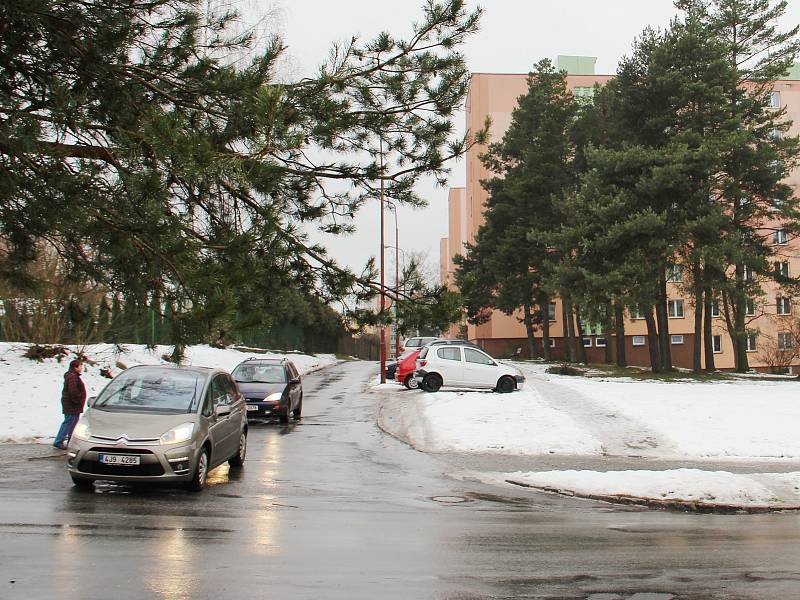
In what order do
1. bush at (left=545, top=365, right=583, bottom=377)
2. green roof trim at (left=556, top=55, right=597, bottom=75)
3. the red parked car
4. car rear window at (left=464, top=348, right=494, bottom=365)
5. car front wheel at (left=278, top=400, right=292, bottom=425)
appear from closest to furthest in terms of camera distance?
car front wheel at (left=278, top=400, right=292, bottom=425)
car rear window at (left=464, top=348, right=494, bottom=365)
the red parked car
bush at (left=545, top=365, right=583, bottom=377)
green roof trim at (left=556, top=55, right=597, bottom=75)

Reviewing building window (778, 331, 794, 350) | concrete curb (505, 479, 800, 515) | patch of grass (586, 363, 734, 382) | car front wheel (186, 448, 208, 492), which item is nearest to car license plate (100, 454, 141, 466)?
car front wheel (186, 448, 208, 492)

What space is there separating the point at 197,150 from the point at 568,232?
93.0ft

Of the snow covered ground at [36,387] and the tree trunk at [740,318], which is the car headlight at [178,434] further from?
the tree trunk at [740,318]

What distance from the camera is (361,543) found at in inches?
322

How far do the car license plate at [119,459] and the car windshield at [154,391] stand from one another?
961 millimetres

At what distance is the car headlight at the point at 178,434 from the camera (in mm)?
10547

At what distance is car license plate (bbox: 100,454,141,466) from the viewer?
33.9 feet

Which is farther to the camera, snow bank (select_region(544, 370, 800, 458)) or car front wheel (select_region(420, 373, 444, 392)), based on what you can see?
car front wheel (select_region(420, 373, 444, 392))

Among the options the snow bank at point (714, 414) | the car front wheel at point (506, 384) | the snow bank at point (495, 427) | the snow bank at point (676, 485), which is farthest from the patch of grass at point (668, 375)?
the snow bank at point (676, 485)

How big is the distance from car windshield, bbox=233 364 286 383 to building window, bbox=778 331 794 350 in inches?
1167

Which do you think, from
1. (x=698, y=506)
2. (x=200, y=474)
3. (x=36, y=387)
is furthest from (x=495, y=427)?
(x=36, y=387)

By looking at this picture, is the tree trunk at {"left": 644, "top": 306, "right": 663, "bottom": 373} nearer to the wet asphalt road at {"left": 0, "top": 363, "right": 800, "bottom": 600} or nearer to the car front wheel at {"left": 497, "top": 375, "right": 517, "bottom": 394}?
the car front wheel at {"left": 497, "top": 375, "right": 517, "bottom": 394}

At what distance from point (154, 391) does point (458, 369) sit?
A: 54.9 feet

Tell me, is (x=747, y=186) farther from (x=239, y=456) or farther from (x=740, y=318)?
(x=239, y=456)
